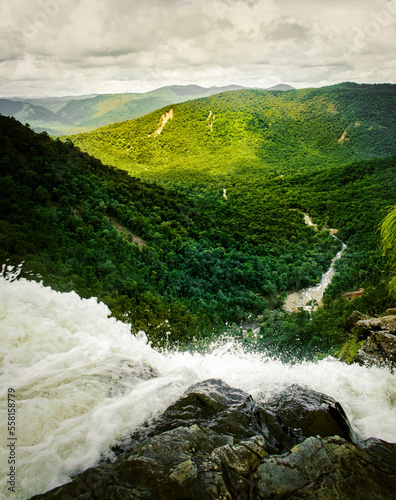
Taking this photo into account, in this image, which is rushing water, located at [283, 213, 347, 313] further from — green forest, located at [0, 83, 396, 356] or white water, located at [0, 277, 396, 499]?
white water, located at [0, 277, 396, 499]

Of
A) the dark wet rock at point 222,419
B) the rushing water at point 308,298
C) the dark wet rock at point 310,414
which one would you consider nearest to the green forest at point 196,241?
the rushing water at point 308,298

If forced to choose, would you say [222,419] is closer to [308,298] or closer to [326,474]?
[326,474]

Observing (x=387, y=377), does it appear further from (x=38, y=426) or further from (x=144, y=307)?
(x=144, y=307)

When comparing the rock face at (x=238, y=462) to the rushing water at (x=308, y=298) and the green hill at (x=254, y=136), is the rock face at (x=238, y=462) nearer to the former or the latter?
the rushing water at (x=308, y=298)

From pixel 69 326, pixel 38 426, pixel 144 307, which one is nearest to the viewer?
pixel 38 426

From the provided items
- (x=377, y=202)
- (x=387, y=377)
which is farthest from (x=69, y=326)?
(x=377, y=202)

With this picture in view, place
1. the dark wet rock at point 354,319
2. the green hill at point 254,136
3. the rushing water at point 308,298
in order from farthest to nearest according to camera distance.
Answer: the green hill at point 254,136
the rushing water at point 308,298
the dark wet rock at point 354,319
